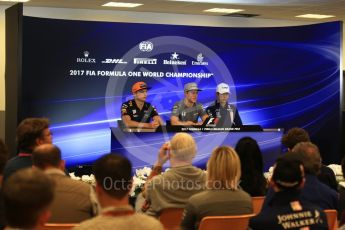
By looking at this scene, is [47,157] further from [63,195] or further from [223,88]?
[223,88]

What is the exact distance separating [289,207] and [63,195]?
138cm

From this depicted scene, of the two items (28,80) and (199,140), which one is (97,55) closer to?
(28,80)

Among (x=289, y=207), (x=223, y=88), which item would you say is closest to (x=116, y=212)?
(x=289, y=207)

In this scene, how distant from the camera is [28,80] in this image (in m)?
9.74

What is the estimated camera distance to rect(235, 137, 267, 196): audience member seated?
5.15m

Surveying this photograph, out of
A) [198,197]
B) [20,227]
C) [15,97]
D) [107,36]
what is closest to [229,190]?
[198,197]

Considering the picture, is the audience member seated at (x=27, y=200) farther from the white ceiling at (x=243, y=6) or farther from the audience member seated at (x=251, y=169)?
the white ceiling at (x=243, y=6)

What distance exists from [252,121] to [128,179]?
27.6 ft

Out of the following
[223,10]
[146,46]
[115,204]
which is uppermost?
[223,10]

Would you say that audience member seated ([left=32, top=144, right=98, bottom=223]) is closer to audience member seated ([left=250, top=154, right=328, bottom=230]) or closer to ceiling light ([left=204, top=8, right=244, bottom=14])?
audience member seated ([left=250, top=154, right=328, bottom=230])

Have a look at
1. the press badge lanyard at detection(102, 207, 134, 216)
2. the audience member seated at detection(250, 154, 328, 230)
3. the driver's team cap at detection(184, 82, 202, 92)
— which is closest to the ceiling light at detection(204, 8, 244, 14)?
the driver's team cap at detection(184, 82, 202, 92)

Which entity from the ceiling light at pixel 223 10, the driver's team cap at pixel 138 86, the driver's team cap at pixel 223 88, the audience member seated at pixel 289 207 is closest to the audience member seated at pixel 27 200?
the audience member seated at pixel 289 207

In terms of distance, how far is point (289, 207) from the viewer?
11.0ft

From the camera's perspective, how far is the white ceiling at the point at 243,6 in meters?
11.9
